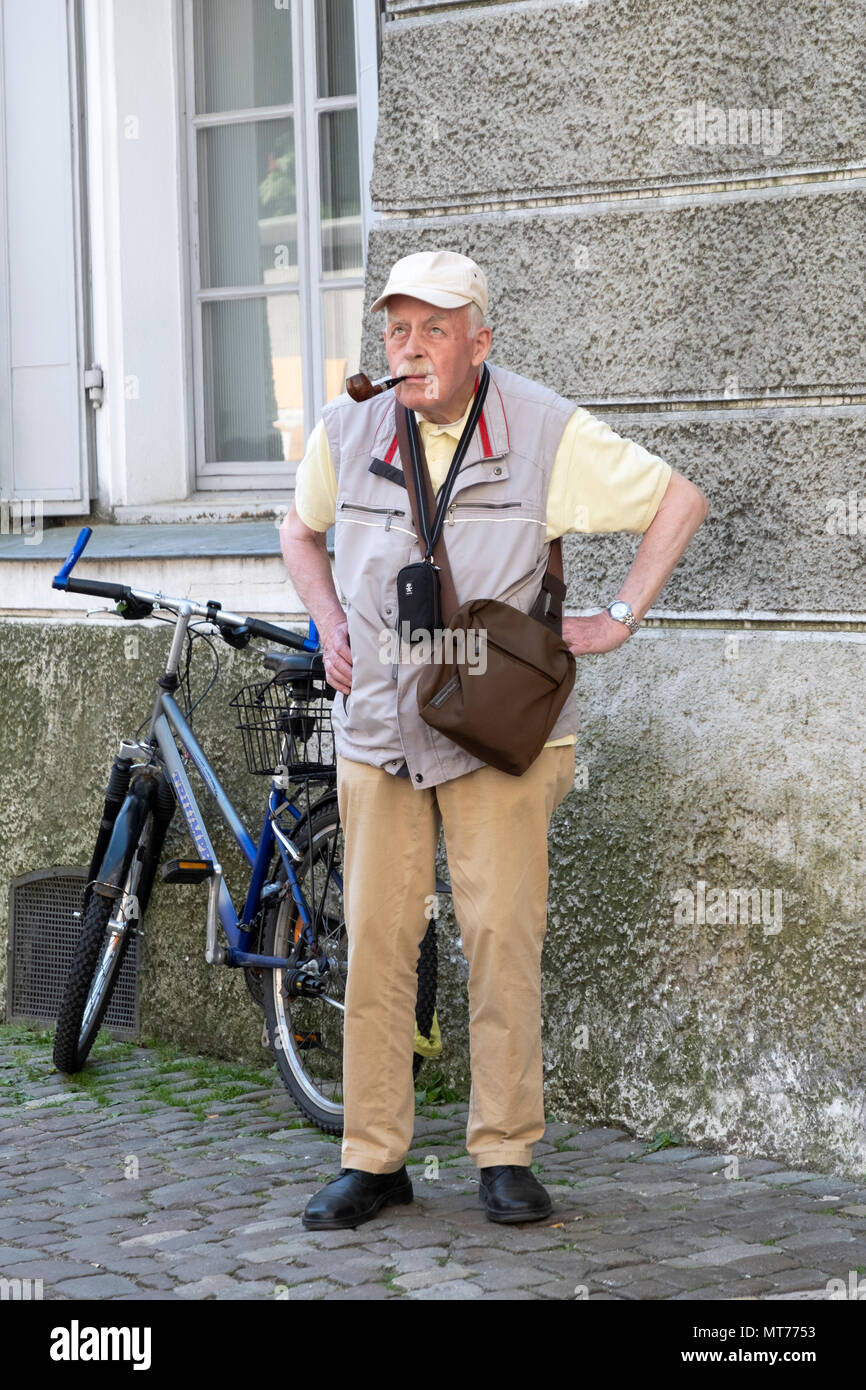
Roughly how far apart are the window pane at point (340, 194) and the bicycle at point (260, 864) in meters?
1.55

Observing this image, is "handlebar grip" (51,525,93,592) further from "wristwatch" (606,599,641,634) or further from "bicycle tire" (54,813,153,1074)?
"wristwatch" (606,599,641,634)

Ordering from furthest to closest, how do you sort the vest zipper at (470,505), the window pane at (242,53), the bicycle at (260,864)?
1. the window pane at (242,53)
2. the bicycle at (260,864)
3. the vest zipper at (470,505)

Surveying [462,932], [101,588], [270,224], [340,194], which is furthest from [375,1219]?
[270,224]

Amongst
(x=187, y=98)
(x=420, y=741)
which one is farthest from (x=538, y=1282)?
(x=187, y=98)

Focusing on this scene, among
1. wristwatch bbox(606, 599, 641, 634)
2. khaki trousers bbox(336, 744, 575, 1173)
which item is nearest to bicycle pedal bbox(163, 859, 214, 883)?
khaki trousers bbox(336, 744, 575, 1173)

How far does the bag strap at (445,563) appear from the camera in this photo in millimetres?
3854

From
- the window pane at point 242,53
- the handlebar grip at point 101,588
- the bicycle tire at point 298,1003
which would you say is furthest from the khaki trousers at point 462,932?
the window pane at point 242,53

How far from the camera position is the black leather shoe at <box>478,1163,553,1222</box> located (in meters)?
3.98

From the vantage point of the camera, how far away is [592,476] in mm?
3965

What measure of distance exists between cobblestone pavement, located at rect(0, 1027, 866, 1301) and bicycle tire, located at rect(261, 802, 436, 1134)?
86 millimetres

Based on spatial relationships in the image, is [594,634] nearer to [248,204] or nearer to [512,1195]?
[512,1195]

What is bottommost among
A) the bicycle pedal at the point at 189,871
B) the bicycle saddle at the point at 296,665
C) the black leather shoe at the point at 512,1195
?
the black leather shoe at the point at 512,1195

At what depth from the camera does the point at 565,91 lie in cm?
481

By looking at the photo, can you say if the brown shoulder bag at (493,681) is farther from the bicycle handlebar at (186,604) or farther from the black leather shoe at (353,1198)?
the bicycle handlebar at (186,604)
